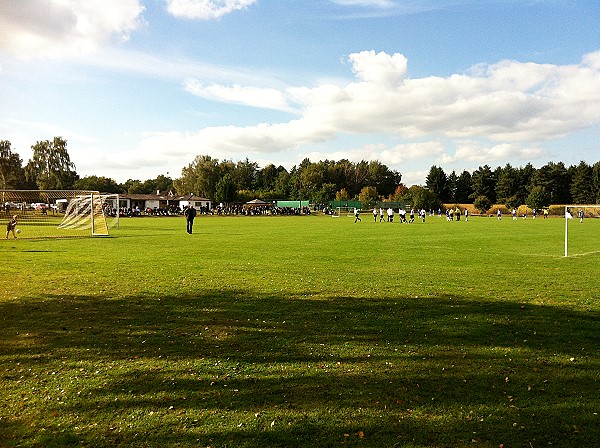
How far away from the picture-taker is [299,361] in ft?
22.0

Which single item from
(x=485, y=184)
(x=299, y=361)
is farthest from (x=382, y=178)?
(x=299, y=361)

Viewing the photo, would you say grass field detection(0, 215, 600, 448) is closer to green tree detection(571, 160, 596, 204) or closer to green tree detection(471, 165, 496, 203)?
green tree detection(571, 160, 596, 204)

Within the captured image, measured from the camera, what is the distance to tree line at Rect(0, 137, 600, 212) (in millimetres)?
104625

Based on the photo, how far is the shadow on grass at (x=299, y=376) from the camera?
15.6 feet

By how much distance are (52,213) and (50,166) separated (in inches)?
2889

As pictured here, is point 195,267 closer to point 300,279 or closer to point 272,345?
point 300,279

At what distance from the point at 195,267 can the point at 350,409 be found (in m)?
11.4

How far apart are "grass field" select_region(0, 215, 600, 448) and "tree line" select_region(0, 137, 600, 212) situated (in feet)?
315

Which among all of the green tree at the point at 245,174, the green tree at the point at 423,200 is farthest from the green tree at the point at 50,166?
the green tree at the point at 423,200

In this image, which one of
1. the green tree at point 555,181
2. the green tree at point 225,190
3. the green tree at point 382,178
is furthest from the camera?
the green tree at point 382,178

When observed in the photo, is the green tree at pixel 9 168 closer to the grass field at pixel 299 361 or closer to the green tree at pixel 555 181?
the grass field at pixel 299 361

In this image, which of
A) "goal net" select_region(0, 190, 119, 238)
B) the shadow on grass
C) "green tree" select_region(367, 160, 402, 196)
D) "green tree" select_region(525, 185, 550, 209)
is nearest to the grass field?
the shadow on grass

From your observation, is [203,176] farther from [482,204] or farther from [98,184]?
[482,204]

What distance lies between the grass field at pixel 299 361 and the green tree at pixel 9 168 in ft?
325
